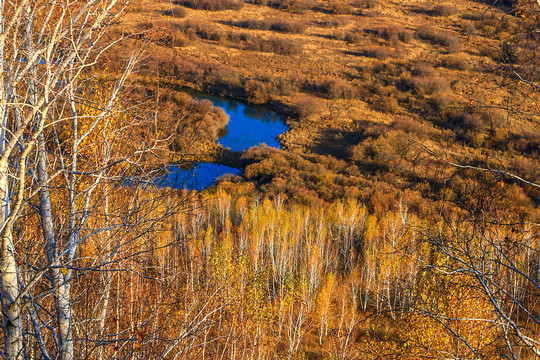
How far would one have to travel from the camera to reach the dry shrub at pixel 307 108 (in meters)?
47.3

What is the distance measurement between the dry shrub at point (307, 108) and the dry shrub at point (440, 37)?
25073mm

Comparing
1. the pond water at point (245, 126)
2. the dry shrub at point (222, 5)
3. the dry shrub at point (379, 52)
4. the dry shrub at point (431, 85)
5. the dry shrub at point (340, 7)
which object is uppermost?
the dry shrub at point (340, 7)

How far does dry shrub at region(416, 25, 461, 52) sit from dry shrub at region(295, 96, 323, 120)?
2507 cm

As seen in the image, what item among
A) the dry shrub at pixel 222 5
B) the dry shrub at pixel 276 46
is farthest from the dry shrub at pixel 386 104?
the dry shrub at pixel 222 5

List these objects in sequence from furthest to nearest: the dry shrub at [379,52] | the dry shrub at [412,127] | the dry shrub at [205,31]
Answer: the dry shrub at [205,31]
the dry shrub at [379,52]
the dry shrub at [412,127]

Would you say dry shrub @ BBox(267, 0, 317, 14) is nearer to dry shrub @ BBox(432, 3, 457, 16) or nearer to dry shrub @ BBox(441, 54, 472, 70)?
dry shrub @ BBox(432, 3, 457, 16)

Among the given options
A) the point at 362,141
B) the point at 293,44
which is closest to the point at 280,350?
the point at 362,141

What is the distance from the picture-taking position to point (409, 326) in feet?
39.0

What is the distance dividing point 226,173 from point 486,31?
3014cm

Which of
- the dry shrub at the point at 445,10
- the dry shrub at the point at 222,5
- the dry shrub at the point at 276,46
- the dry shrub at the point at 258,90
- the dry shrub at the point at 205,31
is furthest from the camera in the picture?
the dry shrub at the point at 222,5

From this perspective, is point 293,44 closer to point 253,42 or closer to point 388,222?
point 253,42

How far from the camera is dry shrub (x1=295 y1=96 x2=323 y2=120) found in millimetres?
47344

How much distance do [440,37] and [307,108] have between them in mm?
29339

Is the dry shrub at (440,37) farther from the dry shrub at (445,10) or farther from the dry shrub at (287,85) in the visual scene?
the dry shrub at (287,85)
